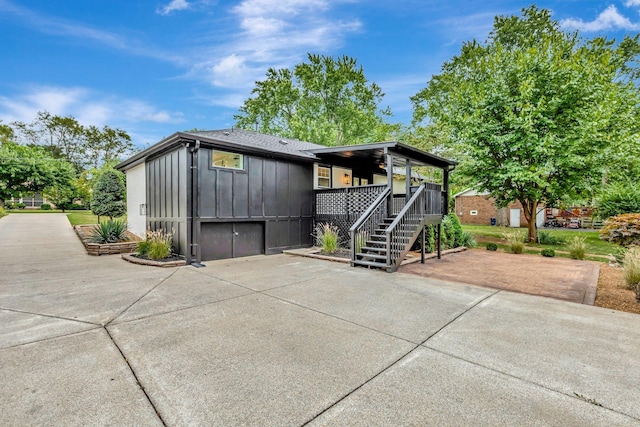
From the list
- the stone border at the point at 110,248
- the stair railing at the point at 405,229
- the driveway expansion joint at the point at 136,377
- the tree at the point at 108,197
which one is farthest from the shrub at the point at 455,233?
the tree at the point at 108,197

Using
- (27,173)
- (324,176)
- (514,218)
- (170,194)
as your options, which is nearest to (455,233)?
(324,176)

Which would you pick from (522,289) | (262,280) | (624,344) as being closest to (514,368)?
(624,344)

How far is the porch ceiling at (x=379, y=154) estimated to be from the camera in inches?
352

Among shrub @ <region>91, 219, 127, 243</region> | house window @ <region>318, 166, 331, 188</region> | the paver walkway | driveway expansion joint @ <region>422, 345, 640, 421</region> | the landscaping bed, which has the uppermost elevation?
house window @ <region>318, 166, 331, 188</region>

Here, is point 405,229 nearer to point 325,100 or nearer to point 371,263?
point 371,263

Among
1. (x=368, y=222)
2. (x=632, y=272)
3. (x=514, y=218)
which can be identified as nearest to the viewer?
(x=632, y=272)

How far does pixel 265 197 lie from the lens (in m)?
9.85

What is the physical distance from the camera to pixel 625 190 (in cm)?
1545

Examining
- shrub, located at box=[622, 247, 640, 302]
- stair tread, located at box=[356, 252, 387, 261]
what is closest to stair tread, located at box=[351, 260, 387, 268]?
stair tread, located at box=[356, 252, 387, 261]

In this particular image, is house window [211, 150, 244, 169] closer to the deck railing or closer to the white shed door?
the deck railing

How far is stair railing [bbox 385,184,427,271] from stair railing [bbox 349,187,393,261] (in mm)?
866

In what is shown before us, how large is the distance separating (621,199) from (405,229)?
50.9 ft

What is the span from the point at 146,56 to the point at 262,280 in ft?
58.3

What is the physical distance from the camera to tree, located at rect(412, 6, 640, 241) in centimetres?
1095
